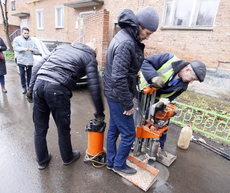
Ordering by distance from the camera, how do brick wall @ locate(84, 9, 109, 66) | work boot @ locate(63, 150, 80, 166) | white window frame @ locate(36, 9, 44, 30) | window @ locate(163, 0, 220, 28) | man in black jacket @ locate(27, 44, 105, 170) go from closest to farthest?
man in black jacket @ locate(27, 44, 105, 170), work boot @ locate(63, 150, 80, 166), window @ locate(163, 0, 220, 28), brick wall @ locate(84, 9, 109, 66), white window frame @ locate(36, 9, 44, 30)

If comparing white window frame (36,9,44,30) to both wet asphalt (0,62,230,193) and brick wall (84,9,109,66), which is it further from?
wet asphalt (0,62,230,193)

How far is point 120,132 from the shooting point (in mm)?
2225

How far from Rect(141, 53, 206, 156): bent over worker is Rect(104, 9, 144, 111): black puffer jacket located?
1.11ft

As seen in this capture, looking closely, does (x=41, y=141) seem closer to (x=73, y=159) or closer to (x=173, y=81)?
(x=73, y=159)

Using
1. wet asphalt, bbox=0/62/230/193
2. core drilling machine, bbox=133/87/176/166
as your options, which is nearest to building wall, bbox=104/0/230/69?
wet asphalt, bbox=0/62/230/193

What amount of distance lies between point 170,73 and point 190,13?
581 centimetres

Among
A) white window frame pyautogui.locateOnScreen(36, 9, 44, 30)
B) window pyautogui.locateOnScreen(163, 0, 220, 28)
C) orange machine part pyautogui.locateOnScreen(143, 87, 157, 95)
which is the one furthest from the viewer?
white window frame pyautogui.locateOnScreen(36, 9, 44, 30)

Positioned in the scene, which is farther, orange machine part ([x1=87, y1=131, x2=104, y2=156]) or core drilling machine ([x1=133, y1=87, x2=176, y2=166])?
orange machine part ([x1=87, y1=131, x2=104, y2=156])

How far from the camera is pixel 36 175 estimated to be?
2.33 meters

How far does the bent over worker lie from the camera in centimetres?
208

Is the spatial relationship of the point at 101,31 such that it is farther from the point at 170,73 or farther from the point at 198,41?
the point at 170,73

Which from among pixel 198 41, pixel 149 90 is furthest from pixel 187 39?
pixel 149 90

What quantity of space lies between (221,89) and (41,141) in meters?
6.22

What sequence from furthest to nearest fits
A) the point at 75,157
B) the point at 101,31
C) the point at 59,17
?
1. the point at 59,17
2. the point at 101,31
3. the point at 75,157
